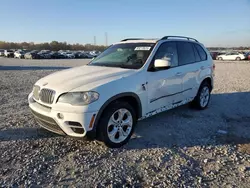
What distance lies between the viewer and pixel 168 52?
4.75m

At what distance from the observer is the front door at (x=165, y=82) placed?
4.17m

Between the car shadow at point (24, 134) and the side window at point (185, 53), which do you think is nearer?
the car shadow at point (24, 134)

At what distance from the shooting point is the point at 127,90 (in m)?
3.67

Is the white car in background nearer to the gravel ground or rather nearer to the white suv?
the gravel ground

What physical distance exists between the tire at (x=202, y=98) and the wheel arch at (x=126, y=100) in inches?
93.3

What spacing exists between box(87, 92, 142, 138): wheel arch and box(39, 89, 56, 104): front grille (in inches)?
30.7

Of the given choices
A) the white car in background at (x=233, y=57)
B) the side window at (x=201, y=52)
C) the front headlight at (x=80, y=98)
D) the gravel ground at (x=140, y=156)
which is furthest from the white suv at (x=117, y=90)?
the white car in background at (x=233, y=57)

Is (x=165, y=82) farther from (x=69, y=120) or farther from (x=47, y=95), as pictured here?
(x=47, y=95)

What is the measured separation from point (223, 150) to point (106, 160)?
1.94 meters

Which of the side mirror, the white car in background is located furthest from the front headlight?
the white car in background

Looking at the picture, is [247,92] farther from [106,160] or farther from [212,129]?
[106,160]

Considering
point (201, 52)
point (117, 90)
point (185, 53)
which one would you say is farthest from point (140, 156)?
point (201, 52)

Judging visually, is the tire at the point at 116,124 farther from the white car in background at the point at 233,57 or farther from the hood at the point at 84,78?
the white car in background at the point at 233,57

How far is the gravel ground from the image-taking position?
9.41 ft
